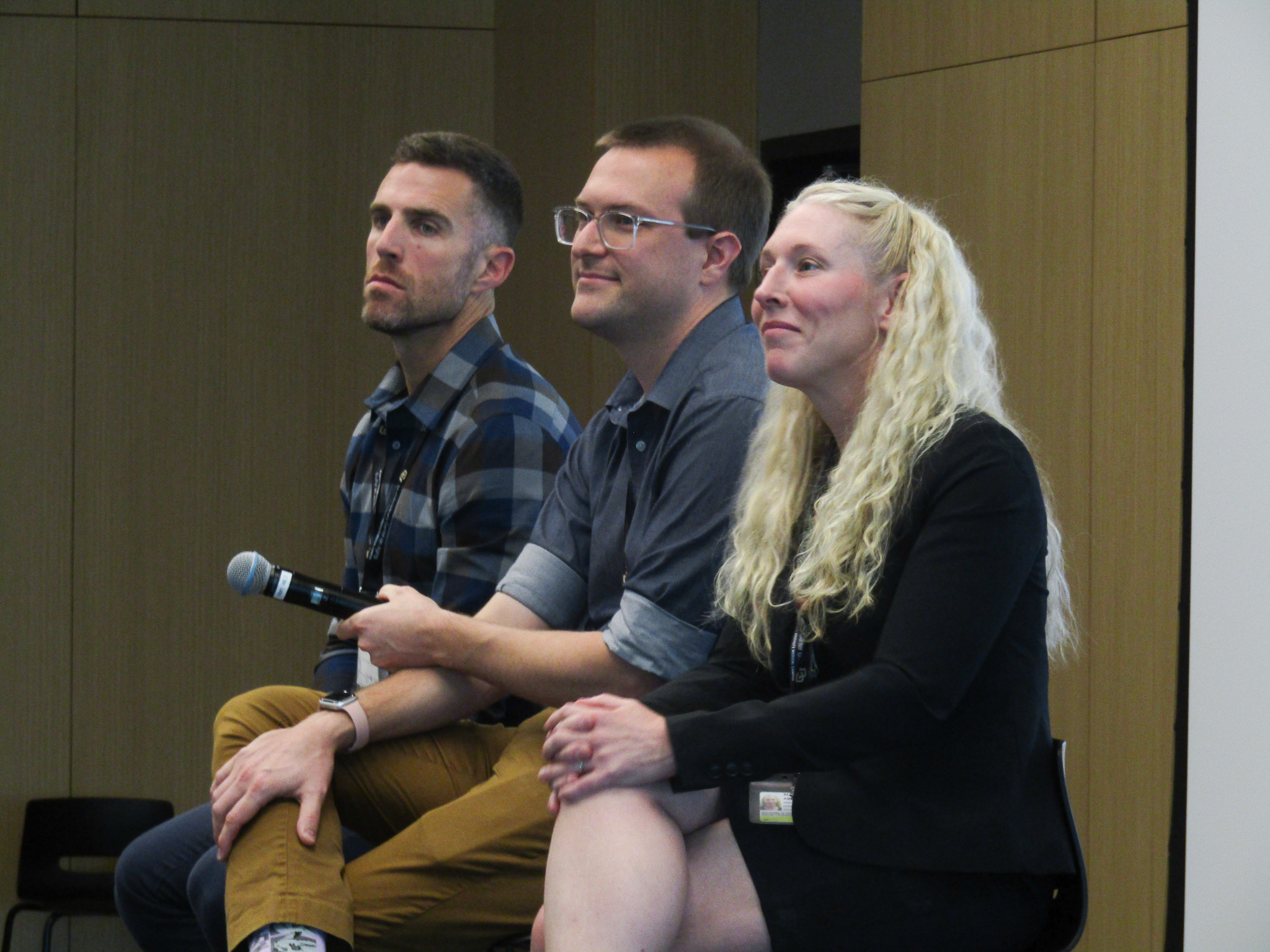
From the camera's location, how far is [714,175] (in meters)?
2.09

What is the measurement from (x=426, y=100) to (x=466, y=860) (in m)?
3.19

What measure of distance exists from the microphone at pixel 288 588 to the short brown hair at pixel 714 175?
2.40 feet

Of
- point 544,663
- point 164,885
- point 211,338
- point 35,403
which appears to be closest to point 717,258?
point 544,663

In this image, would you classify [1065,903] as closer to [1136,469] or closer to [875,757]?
[875,757]

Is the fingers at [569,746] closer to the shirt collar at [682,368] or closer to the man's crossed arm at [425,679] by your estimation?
the man's crossed arm at [425,679]

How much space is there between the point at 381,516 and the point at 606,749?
0.97 metres

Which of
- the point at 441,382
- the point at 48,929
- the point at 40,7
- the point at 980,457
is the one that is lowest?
the point at 48,929

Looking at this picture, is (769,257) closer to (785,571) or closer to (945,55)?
(785,571)

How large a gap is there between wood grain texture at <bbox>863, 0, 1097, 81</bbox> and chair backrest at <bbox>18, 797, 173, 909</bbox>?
9.35ft

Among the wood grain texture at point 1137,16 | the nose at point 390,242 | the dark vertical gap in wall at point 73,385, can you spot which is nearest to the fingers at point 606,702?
the nose at point 390,242

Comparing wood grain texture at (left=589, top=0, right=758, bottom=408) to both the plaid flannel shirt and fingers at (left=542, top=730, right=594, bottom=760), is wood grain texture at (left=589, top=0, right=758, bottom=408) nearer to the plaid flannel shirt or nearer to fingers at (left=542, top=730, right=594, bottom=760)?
the plaid flannel shirt

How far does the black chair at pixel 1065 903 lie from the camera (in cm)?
140

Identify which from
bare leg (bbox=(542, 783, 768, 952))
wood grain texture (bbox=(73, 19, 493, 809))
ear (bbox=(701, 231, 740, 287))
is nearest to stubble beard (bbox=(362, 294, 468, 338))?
ear (bbox=(701, 231, 740, 287))

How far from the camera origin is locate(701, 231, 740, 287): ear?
2062 millimetres
